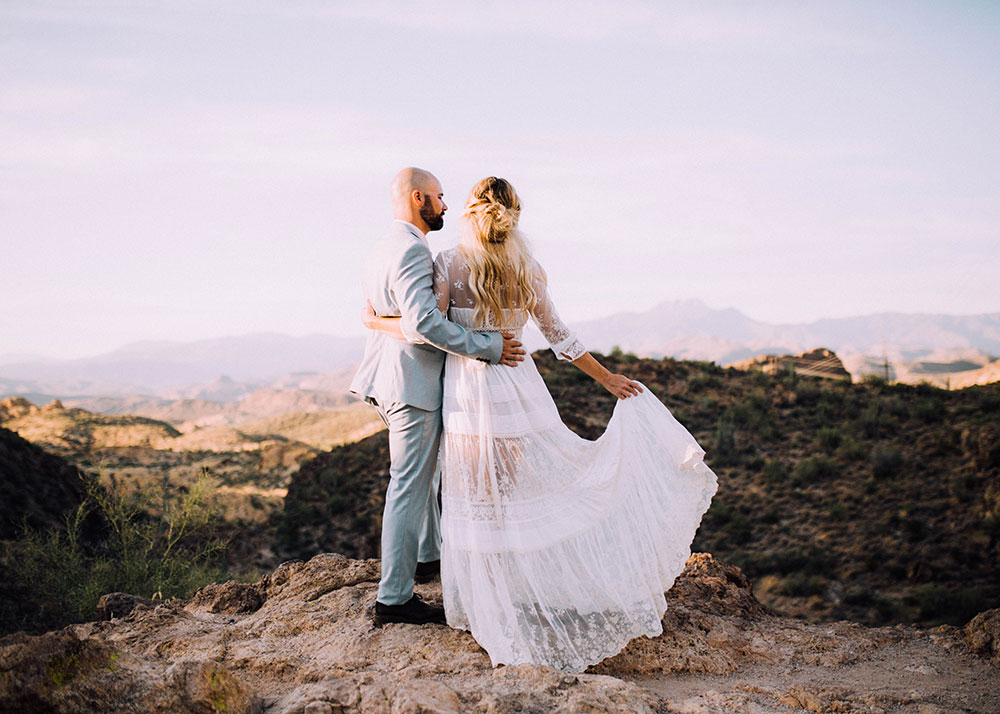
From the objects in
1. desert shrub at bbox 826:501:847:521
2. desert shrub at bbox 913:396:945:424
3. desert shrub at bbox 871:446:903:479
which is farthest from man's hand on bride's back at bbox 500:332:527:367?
desert shrub at bbox 913:396:945:424

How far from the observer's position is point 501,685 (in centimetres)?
281

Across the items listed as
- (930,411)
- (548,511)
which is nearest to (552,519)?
(548,511)

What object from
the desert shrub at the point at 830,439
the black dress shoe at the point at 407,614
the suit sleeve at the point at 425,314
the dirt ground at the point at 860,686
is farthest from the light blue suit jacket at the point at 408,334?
the desert shrub at the point at 830,439

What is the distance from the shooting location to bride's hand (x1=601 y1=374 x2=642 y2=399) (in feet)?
12.2

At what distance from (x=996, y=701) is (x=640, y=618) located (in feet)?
5.21

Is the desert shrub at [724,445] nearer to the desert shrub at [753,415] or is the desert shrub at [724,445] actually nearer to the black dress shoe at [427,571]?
the desert shrub at [753,415]

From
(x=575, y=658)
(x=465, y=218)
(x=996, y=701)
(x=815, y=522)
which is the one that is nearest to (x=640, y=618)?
(x=575, y=658)

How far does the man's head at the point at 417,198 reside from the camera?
11.3ft

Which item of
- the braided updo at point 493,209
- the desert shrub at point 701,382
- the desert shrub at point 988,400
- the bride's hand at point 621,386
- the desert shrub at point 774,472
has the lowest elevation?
the desert shrub at point 774,472

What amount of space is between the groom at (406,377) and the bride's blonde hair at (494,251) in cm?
17

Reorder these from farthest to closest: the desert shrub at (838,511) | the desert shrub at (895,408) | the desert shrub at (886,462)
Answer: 1. the desert shrub at (895,408)
2. the desert shrub at (886,462)
3. the desert shrub at (838,511)

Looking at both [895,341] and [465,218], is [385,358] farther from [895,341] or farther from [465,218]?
[895,341]

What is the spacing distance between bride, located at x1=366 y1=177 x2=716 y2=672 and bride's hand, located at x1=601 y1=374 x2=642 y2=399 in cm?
18

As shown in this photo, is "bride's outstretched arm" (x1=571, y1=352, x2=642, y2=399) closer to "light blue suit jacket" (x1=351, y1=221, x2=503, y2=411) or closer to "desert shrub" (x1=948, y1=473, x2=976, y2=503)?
"light blue suit jacket" (x1=351, y1=221, x2=503, y2=411)
